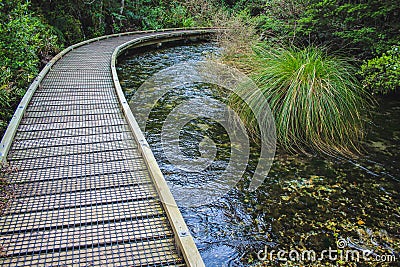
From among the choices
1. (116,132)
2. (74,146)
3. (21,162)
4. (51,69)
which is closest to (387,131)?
(116,132)

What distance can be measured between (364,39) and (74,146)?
5.52 meters

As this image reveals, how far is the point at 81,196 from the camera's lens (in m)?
3.15

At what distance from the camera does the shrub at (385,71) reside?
16.7ft

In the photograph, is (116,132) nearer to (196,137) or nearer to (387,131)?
(196,137)

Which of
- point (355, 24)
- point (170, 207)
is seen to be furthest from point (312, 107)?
point (355, 24)

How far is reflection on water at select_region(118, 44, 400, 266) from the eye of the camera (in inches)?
128

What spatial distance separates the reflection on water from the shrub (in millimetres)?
757

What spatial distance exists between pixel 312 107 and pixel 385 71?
1.72 meters

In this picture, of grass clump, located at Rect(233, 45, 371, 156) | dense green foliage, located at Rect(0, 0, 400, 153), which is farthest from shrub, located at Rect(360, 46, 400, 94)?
grass clump, located at Rect(233, 45, 371, 156)

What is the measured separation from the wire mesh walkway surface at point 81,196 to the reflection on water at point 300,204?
683mm

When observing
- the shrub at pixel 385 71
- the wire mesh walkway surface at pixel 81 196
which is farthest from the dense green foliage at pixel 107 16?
the shrub at pixel 385 71

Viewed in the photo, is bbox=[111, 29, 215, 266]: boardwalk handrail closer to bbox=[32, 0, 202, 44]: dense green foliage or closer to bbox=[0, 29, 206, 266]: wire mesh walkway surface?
bbox=[0, 29, 206, 266]: wire mesh walkway surface

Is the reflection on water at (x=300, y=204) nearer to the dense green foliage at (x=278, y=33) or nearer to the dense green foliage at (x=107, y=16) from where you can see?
the dense green foliage at (x=278, y=33)

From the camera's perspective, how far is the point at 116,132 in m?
4.60
